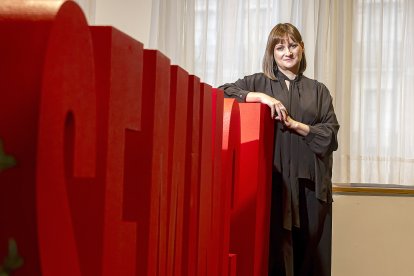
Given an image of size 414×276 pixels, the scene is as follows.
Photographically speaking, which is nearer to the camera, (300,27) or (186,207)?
(186,207)

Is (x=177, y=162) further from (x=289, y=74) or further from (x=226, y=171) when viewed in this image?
(x=289, y=74)

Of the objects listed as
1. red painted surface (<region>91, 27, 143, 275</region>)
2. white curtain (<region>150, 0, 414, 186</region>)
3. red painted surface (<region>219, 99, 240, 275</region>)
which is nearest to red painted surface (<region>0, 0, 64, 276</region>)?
red painted surface (<region>91, 27, 143, 275</region>)

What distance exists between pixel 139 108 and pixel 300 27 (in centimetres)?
276

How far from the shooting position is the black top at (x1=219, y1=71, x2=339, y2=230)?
7.56 ft

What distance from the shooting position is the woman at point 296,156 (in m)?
2.30

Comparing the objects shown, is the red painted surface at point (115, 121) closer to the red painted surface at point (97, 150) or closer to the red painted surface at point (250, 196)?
the red painted surface at point (97, 150)

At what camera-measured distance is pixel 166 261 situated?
2.78 feet

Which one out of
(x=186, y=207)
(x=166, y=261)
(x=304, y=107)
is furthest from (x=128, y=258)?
(x=304, y=107)

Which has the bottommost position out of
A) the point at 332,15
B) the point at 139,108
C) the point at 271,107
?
the point at 139,108

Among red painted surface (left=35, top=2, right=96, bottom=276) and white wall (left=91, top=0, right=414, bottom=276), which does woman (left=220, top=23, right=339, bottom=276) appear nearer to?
white wall (left=91, top=0, right=414, bottom=276)

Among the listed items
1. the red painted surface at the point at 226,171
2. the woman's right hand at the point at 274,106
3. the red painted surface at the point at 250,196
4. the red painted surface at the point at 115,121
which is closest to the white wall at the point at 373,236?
the woman's right hand at the point at 274,106

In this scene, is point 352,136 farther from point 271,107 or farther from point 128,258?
point 128,258

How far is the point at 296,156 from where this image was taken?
2.35 meters

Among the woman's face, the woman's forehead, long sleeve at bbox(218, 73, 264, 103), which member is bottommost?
long sleeve at bbox(218, 73, 264, 103)
